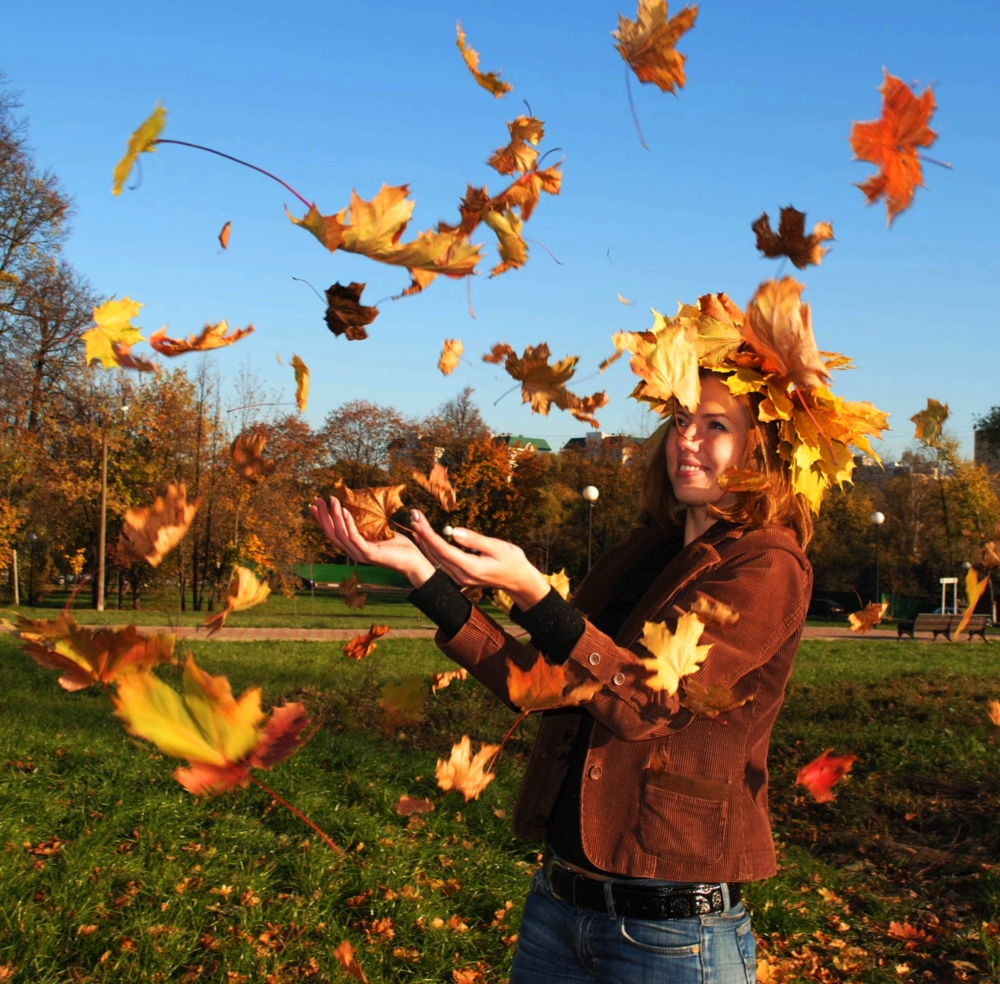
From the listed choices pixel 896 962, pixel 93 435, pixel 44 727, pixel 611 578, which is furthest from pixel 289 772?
pixel 93 435

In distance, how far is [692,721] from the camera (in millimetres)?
1742

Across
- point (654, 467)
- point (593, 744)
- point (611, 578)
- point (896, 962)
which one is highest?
point (654, 467)

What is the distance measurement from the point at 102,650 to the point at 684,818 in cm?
103

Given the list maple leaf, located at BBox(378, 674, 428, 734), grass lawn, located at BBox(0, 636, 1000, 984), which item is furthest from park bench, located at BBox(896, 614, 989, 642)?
maple leaf, located at BBox(378, 674, 428, 734)

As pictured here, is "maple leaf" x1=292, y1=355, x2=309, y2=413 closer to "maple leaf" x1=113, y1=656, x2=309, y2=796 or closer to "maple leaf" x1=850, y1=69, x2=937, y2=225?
"maple leaf" x1=113, y1=656, x2=309, y2=796

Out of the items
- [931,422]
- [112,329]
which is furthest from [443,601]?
[931,422]

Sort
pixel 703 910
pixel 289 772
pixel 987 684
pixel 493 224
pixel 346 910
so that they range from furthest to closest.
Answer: pixel 987 684 < pixel 289 772 < pixel 346 910 < pixel 493 224 < pixel 703 910

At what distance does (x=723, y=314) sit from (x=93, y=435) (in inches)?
1104

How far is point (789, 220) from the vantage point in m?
1.87

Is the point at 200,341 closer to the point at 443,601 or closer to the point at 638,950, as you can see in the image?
the point at 443,601

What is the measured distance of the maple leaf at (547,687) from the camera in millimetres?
1568

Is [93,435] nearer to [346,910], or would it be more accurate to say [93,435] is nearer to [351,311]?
[346,910]

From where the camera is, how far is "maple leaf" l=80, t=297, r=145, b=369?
1973mm

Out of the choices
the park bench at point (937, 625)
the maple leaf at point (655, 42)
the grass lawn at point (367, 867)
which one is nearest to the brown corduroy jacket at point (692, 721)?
the maple leaf at point (655, 42)
